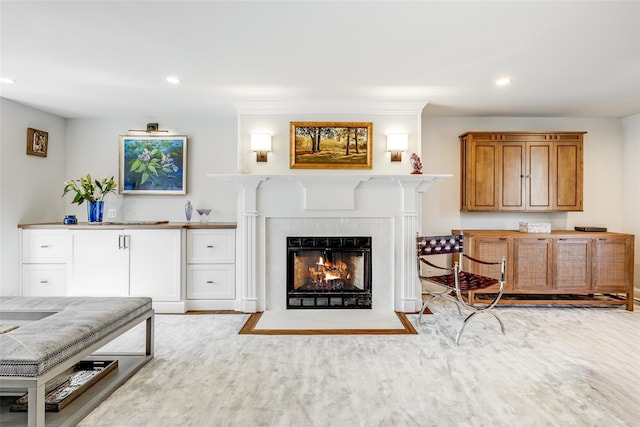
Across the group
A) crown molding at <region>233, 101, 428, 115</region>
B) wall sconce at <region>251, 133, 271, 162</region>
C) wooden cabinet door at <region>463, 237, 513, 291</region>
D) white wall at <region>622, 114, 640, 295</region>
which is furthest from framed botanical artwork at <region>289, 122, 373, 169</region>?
white wall at <region>622, 114, 640, 295</region>

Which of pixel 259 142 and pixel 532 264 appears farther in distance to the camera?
pixel 532 264

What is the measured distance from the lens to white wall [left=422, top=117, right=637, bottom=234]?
4625 mm

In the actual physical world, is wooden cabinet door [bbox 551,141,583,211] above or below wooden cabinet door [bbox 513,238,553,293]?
above

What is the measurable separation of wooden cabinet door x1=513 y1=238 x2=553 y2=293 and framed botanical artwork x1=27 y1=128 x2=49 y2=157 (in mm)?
5937

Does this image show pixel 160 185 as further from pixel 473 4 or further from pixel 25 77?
pixel 473 4


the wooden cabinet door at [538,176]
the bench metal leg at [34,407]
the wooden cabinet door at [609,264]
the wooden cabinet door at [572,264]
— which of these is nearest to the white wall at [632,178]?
the wooden cabinet door at [609,264]

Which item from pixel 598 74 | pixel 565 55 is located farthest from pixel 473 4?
pixel 598 74

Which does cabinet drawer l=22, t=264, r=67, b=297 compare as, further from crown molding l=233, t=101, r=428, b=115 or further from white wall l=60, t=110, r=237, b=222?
crown molding l=233, t=101, r=428, b=115

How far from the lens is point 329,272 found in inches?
161

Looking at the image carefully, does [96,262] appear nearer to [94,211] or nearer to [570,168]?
[94,211]

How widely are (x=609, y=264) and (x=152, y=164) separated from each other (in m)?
5.89

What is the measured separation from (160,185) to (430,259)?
12.4 ft

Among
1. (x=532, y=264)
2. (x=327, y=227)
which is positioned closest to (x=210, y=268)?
(x=327, y=227)

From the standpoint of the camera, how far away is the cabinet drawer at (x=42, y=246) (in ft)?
13.1
